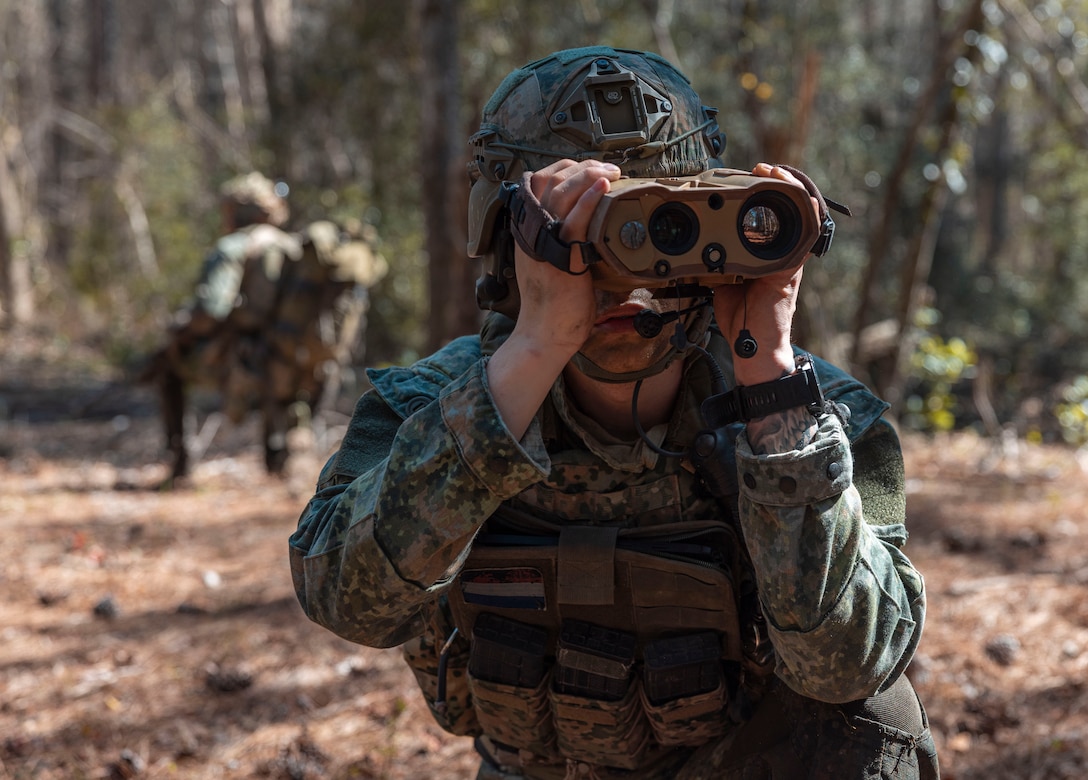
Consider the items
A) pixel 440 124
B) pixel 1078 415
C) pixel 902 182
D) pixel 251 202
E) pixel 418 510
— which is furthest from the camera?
pixel 251 202

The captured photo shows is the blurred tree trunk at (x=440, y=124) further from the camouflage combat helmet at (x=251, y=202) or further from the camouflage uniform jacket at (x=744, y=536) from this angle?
the camouflage uniform jacket at (x=744, y=536)

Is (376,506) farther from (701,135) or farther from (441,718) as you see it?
(701,135)

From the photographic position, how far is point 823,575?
159 cm

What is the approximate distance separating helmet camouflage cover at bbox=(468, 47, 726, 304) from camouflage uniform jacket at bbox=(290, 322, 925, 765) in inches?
14.3

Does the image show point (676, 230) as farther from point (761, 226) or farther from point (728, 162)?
point (728, 162)

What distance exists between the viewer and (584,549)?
1836 mm

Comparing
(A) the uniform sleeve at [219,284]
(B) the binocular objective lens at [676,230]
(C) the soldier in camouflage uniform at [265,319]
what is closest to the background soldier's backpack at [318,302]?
(C) the soldier in camouflage uniform at [265,319]

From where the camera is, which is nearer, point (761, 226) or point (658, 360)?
point (761, 226)

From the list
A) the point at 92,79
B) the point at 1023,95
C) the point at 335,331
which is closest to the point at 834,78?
the point at 1023,95

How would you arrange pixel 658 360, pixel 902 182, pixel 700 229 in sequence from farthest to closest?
pixel 902 182
pixel 658 360
pixel 700 229

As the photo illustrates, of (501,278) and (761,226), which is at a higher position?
(761,226)

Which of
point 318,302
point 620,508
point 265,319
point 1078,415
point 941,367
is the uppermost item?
point 620,508

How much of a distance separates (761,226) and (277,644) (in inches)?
134

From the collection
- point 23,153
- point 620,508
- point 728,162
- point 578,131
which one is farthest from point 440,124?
point 23,153
